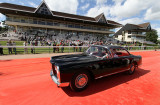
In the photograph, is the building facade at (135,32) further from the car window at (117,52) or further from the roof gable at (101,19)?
the car window at (117,52)

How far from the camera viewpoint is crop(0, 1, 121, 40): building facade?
22359mm

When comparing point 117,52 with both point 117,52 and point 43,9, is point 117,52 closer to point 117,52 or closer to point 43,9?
point 117,52

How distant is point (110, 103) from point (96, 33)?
35062 millimetres

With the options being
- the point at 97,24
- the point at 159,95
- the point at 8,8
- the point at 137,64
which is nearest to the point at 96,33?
the point at 97,24

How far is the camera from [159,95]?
2.90 m

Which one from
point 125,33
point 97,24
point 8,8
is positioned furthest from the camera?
point 125,33

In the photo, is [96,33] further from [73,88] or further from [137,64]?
[73,88]

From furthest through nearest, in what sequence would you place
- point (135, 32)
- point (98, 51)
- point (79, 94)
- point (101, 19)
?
point (135, 32)
point (101, 19)
point (98, 51)
point (79, 94)

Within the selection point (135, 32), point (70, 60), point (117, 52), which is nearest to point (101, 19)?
point (135, 32)

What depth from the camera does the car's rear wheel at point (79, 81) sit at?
276cm

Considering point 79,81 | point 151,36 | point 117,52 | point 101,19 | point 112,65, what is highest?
point 101,19

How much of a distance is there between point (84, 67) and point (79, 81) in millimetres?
504

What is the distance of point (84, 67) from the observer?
9.36 ft

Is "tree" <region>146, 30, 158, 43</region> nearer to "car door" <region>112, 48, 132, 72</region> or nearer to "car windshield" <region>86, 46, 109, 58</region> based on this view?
"car door" <region>112, 48, 132, 72</region>
